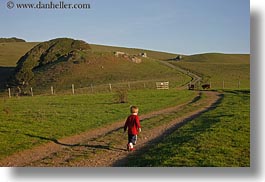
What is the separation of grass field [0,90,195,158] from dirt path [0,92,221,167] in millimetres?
309

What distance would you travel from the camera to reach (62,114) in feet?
42.3

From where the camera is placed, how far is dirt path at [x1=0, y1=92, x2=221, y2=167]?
Result: 324 inches

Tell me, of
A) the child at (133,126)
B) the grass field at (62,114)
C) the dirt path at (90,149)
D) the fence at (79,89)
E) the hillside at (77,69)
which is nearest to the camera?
the dirt path at (90,149)

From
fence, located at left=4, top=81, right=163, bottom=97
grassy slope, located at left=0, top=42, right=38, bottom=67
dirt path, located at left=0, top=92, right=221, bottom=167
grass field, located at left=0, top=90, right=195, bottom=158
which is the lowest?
dirt path, located at left=0, top=92, right=221, bottom=167

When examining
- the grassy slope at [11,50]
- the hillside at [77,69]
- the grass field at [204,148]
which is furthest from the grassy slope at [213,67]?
the grass field at [204,148]

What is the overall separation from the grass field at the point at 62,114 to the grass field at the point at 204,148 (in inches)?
103

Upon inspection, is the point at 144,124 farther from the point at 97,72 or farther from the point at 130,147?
the point at 97,72

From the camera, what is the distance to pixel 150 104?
1465 cm

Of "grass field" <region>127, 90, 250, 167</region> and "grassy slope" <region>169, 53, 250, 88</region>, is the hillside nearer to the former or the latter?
"grassy slope" <region>169, 53, 250, 88</region>

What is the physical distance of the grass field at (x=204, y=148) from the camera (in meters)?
7.78

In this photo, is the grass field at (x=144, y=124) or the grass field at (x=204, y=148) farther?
the grass field at (x=144, y=124)

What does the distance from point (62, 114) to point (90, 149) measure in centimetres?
422

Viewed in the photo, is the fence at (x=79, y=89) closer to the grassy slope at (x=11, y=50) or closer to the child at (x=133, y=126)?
the grassy slope at (x=11, y=50)

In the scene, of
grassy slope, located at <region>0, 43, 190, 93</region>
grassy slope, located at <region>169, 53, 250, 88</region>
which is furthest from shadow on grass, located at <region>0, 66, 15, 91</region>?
grassy slope, located at <region>169, 53, 250, 88</region>
